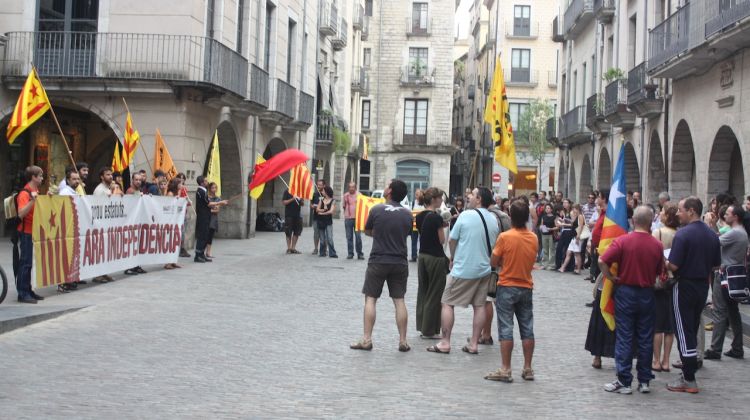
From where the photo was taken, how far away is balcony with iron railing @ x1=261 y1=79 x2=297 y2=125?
29.8 metres

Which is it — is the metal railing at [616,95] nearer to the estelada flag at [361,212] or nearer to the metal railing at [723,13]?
the estelada flag at [361,212]

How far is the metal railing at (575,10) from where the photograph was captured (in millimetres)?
31938

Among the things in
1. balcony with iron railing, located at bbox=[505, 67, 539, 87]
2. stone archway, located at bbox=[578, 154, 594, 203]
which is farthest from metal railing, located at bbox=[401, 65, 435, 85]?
stone archway, located at bbox=[578, 154, 594, 203]

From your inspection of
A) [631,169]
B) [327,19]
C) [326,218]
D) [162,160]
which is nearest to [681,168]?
[631,169]

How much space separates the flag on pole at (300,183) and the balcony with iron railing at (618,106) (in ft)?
30.1

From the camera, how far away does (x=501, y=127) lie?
22.5m

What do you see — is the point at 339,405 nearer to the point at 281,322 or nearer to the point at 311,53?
the point at 281,322

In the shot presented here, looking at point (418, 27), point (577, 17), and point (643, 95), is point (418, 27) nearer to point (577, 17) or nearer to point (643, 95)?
point (577, 17)

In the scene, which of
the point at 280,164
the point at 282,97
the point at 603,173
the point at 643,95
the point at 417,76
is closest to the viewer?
the point at 280,164

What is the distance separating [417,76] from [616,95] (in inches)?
1425

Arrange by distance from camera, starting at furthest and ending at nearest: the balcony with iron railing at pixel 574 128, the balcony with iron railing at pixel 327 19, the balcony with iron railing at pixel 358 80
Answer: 1. the balcony with iron railing at pixel 358 80
2. the balcony with iron railing at pixel 327 19
3. the balcony with iron railing at pixel 574 128

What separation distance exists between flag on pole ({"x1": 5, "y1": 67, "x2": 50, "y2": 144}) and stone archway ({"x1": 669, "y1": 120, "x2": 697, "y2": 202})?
1440 centimetres

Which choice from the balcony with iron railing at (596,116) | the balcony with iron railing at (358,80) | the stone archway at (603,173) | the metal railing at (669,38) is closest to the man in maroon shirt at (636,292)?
the metal railing at (669,38)

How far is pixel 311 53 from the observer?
37.2m
